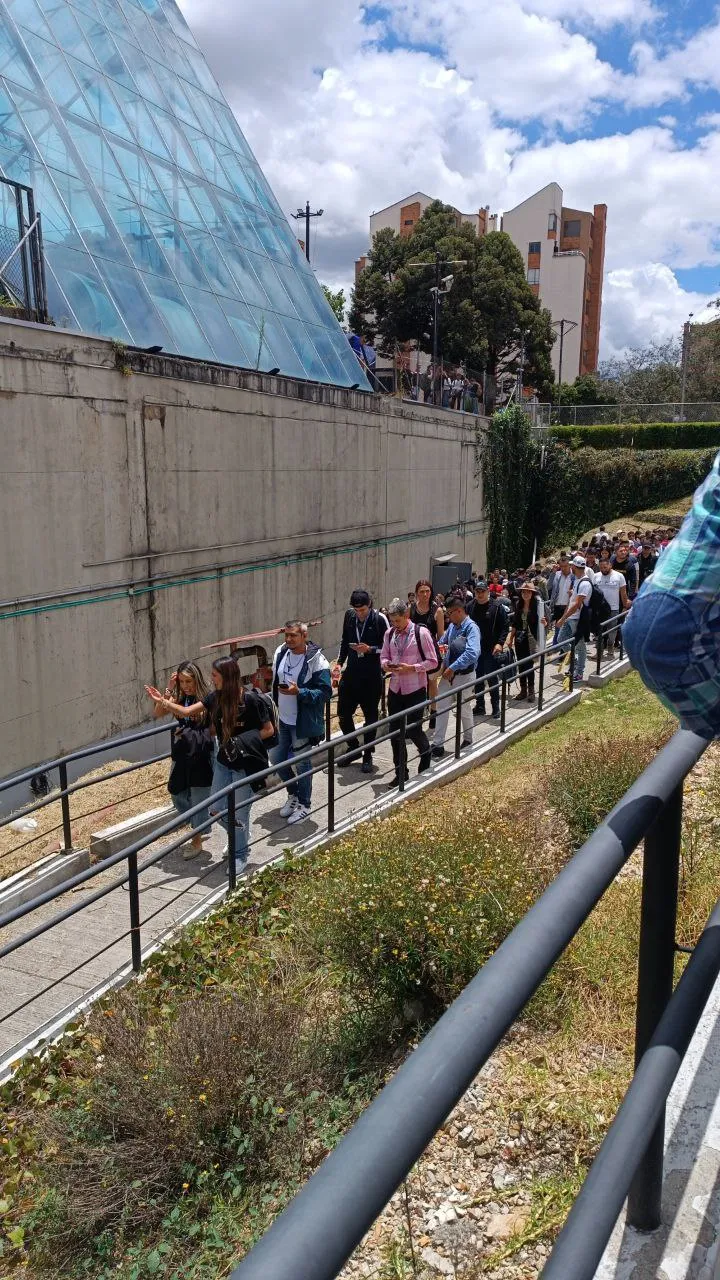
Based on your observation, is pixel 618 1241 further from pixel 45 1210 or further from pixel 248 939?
pixel 248 939

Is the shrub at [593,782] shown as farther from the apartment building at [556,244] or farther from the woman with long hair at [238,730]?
the apartment building at [556,244]

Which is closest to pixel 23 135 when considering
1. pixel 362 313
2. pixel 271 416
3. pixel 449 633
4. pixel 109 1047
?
pixel 271 416

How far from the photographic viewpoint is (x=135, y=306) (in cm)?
1234

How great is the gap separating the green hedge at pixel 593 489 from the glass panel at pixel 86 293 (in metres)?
25.7

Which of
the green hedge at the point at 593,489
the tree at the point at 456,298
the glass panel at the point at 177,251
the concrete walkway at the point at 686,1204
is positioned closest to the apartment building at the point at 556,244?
the tree at the point at 456,298

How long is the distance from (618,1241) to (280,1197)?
2136 mm

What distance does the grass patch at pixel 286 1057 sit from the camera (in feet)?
11.0

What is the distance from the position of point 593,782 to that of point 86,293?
921 cm

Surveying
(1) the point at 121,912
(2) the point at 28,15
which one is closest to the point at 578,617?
(1) the point at 121,912

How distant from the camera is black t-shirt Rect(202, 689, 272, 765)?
271 inches

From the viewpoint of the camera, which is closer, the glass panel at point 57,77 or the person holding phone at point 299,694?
the person holding phone at point 299,694

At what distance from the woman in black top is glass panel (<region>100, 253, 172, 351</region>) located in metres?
6.38

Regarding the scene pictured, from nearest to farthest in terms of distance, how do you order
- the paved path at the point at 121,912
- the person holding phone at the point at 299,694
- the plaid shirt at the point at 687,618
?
the plaid shirt at the point at 687,618
the paved path at the point at 121,912
the person holding phone at the point at 299,694

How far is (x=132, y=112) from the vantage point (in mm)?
14367
